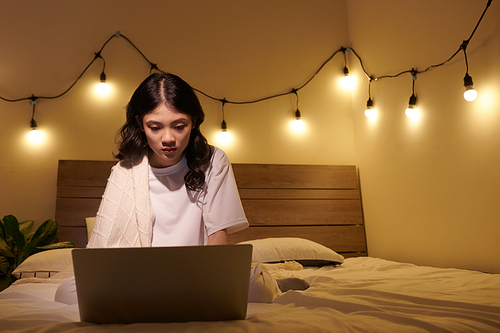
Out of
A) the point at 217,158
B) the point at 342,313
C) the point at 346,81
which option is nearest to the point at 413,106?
the point at 346,81

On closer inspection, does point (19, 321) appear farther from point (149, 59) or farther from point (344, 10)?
point (344, 10)

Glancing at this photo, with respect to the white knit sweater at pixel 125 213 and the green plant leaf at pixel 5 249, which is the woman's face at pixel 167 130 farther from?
the green plant leaf at pixel 5 249

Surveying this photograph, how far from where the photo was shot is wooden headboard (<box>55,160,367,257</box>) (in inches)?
116

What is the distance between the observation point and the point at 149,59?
3369 millimetres

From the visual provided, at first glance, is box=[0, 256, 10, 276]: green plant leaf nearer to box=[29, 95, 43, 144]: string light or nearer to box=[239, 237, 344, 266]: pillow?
box=[29, 95, 43, 144]: string light

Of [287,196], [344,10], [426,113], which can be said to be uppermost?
[344,10]

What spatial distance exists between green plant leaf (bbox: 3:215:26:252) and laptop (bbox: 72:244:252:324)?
2.12 metres

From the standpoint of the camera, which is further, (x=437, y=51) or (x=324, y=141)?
(x=324, y=141)

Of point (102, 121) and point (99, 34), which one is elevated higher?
point (99, 34)

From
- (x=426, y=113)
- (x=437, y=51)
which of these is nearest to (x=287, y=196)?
(x=426, y=113)

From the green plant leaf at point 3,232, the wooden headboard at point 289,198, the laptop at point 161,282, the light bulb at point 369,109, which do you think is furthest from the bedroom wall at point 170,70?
the laptop at point 161,282

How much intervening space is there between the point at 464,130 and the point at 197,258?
210 cm

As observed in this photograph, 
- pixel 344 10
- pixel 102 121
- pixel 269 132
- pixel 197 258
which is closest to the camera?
pixel 197 258

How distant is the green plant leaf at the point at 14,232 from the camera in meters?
2.61
